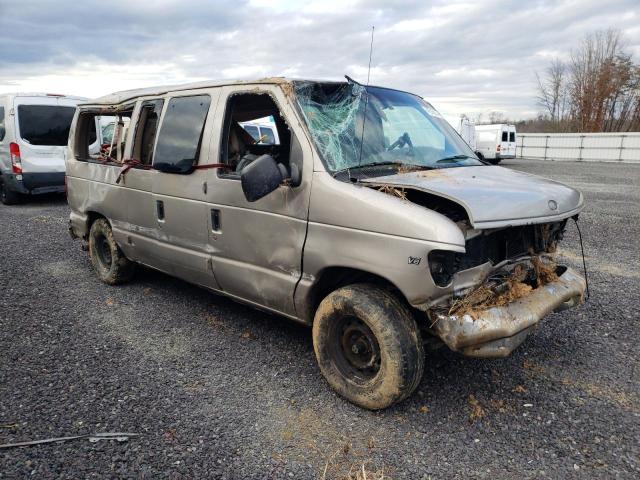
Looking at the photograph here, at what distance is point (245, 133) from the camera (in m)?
4.36

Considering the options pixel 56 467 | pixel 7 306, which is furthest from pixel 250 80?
pixel 7 306

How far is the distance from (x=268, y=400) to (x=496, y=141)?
84.5 ft

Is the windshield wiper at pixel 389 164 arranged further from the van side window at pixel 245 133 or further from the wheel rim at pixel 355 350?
the wheel rim at pixel 355 350

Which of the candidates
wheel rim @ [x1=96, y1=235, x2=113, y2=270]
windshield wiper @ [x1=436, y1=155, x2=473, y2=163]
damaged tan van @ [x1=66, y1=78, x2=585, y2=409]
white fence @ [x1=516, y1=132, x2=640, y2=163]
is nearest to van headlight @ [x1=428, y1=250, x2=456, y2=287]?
damaged tan van @ [x1=66, y1=78, x2=585, y2=409]

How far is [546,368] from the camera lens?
3.63 m

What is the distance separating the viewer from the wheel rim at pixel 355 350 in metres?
3.11

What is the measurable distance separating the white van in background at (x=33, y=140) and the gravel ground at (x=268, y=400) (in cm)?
627

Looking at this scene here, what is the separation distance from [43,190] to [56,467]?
9468mm

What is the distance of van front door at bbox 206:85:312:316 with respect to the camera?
336 centimetres

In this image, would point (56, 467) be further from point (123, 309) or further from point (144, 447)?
point (123, 309)

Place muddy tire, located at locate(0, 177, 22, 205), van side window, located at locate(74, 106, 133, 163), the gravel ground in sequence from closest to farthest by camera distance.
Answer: the gravel ground < van side window, located at locate(74, 106, 133, 163) < muddy tire, located at locate(0, 177, 22, 205)

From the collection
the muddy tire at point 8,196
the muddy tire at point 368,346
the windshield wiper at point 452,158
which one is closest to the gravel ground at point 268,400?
the muddy tire at point 368,346

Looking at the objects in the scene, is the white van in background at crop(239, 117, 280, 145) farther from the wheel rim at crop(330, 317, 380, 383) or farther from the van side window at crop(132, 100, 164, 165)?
the wheel rim at crop(330, 317, 380, 383)

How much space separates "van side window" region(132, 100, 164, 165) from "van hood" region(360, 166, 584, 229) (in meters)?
2.54
